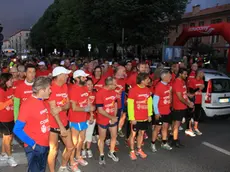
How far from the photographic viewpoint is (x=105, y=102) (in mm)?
5180

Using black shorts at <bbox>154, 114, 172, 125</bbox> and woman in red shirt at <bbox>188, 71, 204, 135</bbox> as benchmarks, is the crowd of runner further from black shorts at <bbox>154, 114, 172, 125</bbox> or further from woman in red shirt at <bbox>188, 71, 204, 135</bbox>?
woman in red shirt at <bbox>188, 71, 204, 135</bbox>

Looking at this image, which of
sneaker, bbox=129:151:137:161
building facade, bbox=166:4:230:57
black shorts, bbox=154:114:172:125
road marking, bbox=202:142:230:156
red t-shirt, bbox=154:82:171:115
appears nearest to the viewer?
sneaker, bbox=129:151:137:161

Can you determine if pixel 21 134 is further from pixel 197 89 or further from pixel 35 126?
pixel 197 89

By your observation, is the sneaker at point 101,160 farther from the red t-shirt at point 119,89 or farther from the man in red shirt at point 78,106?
the red t-shirt at point 119,89

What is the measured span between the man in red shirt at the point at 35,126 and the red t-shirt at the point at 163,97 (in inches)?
119

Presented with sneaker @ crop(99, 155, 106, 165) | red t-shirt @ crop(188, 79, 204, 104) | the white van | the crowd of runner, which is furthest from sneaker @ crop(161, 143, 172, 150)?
the white van

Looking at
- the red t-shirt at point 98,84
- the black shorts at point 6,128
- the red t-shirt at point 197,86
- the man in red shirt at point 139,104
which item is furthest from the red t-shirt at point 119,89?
the black shorts at point 6,128

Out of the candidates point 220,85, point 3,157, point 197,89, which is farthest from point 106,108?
point 220,85

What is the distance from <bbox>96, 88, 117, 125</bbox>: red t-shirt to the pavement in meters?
0.91

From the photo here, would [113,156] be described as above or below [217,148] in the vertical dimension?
above

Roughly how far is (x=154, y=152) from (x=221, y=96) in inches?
140

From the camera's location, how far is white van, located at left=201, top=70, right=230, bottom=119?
8305 millimetres

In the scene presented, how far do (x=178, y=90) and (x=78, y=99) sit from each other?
2544mm

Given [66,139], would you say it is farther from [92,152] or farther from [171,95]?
[171,95]
